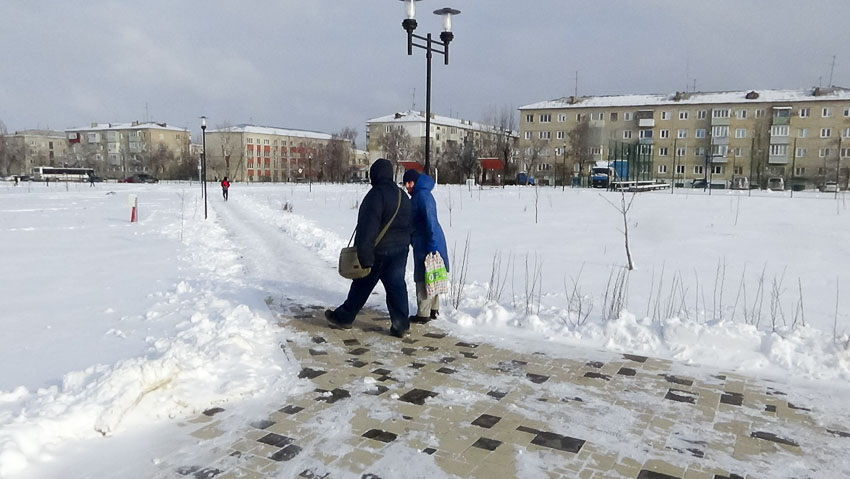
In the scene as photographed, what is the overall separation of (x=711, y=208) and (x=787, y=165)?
189ft

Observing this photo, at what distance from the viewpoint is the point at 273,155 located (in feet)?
360

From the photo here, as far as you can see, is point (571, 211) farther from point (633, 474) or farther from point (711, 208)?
point (633, 474)

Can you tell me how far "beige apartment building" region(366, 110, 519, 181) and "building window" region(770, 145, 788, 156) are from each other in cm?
3121

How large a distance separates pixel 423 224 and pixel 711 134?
7509cm

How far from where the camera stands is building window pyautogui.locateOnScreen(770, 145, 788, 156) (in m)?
68.0

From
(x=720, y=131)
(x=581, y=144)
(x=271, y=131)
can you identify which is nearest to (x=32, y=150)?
(x=271, y=131)

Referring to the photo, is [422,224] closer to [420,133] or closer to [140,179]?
[140,179]

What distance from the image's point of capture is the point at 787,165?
68750 mm

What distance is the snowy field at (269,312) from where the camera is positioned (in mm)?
3977

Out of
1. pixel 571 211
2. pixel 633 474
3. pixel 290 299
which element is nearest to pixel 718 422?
pixel 633 474

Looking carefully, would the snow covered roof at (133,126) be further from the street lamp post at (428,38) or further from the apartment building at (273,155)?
the street lamp post at (428,38)

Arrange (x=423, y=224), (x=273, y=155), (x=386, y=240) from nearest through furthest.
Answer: (x=386, y=240) < (x=423, y=224) < (x=273, y=155)

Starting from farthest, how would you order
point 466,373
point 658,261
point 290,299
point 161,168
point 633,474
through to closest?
point 161,168
point 658,261
point 290,299
point 466,373
point 633,474

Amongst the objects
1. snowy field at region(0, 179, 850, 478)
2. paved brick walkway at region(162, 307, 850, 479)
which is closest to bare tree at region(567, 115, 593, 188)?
snowy field at region(0, 179, 850, 478)
